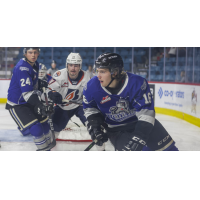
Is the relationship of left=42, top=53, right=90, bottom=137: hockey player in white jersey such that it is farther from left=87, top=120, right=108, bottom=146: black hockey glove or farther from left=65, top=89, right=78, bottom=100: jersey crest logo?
left=87, top=120, right=108, bottom=146: black hockey glove

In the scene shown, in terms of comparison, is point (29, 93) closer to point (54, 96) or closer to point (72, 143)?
point (54, 96)

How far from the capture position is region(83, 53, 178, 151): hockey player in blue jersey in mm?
1575

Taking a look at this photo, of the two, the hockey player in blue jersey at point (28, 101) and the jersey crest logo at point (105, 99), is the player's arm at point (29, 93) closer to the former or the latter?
the hockey player in blue jersey at point (28, 101)

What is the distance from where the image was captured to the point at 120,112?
1.79 metres

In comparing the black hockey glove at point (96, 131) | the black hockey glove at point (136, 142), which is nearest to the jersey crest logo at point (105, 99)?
the black hockey glove at point (96, 131)

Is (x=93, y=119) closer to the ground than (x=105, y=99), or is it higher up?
closer to the ground

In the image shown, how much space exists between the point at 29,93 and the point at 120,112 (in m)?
0.86

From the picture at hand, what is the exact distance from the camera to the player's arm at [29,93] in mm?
2111

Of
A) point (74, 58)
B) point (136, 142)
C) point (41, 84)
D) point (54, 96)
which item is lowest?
point (136, 142)

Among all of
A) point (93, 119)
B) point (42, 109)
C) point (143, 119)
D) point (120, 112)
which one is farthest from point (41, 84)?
point (143, 119)

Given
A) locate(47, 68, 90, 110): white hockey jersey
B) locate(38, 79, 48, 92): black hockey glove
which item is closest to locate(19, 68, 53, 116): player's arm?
locate(38, 79, 48, 92): black hockey glove

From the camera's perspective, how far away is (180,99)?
3750 millimetres

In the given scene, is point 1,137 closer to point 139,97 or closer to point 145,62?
point 139,97
